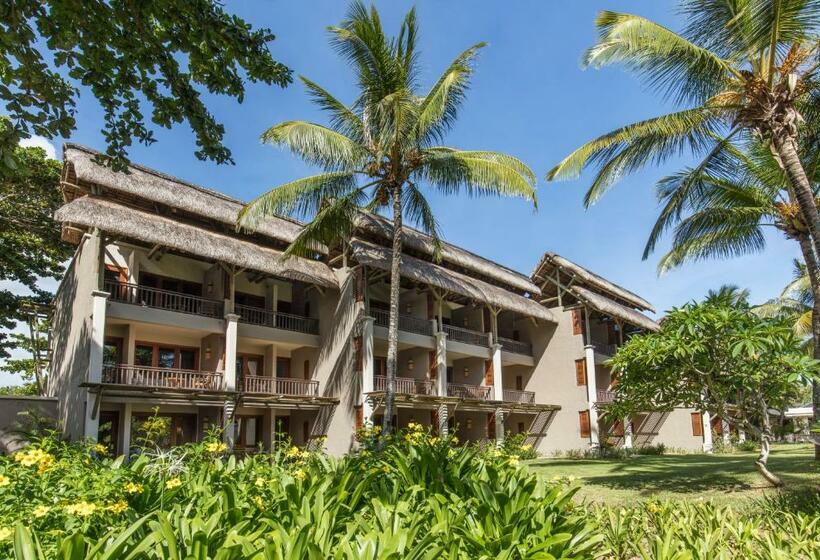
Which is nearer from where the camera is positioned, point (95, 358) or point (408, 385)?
point (95, 358)

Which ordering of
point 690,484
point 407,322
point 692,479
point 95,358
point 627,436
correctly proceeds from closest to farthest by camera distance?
point 690,484, point 692,479, point 95,358, point 407,322, point 627,436

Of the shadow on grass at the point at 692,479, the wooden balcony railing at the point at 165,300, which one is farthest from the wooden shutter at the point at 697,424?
the wooden balcony railing at the point at 165,300

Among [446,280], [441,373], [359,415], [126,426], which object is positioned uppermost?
[446,280]

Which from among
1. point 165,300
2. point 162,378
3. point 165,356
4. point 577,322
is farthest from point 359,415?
point 577,322

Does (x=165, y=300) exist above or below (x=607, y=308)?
below

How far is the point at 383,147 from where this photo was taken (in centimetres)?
1570

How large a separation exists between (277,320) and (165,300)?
379 centimetres

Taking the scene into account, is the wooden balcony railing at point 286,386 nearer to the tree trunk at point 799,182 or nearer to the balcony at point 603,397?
the balcony at point 603,397

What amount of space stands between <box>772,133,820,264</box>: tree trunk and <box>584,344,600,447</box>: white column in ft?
53.0

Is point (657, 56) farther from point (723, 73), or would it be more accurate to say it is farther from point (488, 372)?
Answer: point (488, 372)

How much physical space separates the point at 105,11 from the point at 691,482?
1237 centimetres

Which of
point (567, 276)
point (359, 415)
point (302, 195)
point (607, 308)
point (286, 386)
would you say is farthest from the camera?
point (567, 276)

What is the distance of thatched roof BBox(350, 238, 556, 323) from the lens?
63.2ft

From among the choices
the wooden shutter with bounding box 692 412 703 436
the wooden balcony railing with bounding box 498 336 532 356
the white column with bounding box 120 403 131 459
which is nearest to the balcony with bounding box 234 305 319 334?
the white column with bounding box 120 403 131 459
